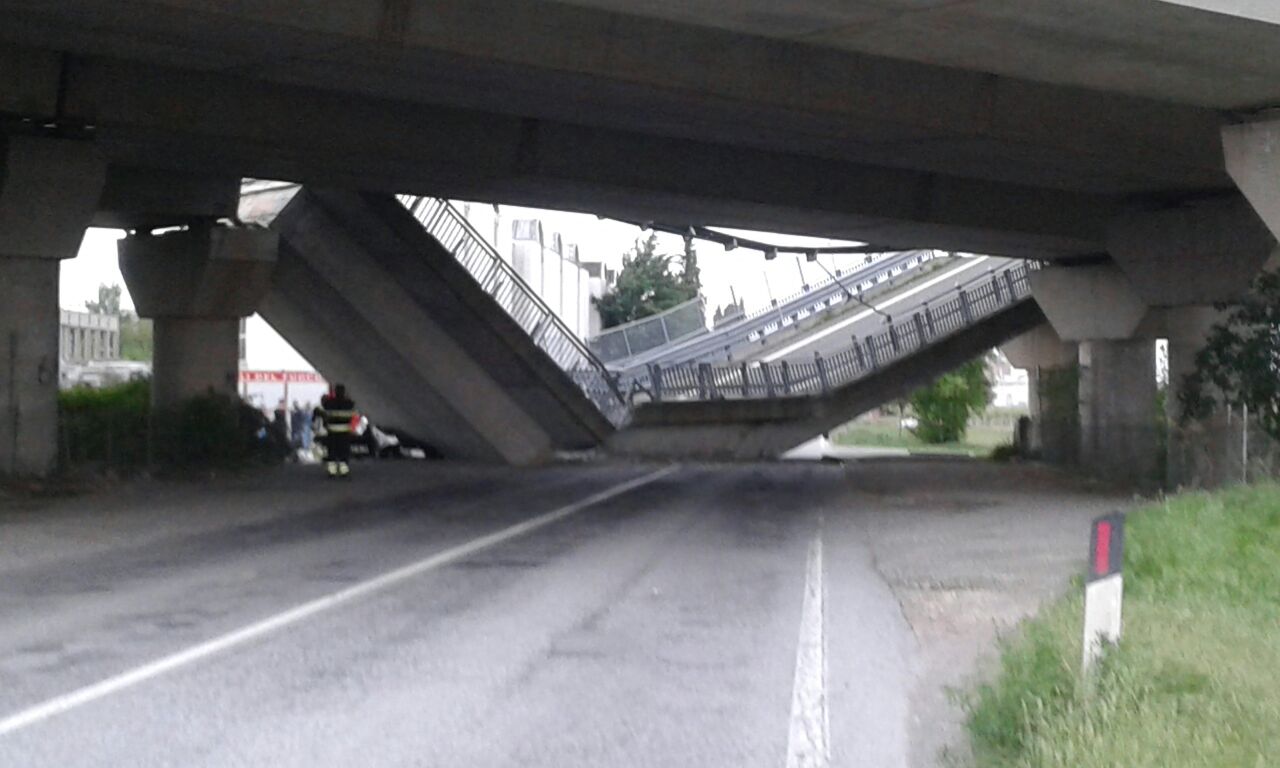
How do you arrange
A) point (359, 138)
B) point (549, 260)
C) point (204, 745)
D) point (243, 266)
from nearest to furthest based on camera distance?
point (204, 745), point (359, 138), point (243, 266), point (549, 260)

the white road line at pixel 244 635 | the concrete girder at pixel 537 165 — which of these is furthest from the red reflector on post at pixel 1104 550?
the concrete girder at pixel 537 165

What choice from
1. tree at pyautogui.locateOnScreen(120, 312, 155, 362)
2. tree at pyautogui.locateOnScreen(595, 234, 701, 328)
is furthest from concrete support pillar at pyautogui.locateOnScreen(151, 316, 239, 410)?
tree at pyautogui.locateOnScreen(120, 312, 155, 362)

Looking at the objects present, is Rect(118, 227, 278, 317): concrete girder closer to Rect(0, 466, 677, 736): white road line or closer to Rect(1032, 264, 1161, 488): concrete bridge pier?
Rect(0, 466, 677, 736): white road line

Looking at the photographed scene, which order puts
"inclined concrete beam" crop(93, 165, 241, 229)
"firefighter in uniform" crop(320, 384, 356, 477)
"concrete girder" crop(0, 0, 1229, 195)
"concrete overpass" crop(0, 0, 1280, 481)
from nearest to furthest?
"concrete overpass" crop(0, 0, 1280, 481) < "concrete girder" crop(0, 0, 1229, 195) < "firefighter in uniform" crop(320, 384, 356, 477) < "inclined concrete beam" crop(93, 165, 241, 229)

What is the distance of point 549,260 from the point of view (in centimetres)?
7256

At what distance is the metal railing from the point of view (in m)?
34.6

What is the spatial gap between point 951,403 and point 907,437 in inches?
527

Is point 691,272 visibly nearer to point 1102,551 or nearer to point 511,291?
point 511,291

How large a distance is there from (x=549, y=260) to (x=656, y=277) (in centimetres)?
1631

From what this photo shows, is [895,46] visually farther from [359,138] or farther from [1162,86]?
[359,138]

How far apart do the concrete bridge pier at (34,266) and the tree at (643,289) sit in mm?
60445

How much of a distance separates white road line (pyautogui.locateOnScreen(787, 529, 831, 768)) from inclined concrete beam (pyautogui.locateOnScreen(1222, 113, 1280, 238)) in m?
8.06

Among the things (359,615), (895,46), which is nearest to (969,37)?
(895,46)

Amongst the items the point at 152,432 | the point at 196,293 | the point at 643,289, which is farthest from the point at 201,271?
the point at 643,289
